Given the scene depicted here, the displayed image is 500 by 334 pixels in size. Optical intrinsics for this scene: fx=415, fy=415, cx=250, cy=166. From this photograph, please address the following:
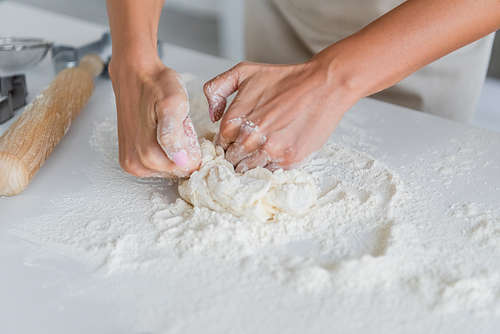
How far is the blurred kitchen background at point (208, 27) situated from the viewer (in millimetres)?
2684

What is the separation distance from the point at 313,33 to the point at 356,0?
0.57 feet

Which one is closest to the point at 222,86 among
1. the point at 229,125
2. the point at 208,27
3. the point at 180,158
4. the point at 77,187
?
the point at 229,125

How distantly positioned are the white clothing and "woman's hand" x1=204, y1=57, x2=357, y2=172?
0.49 meters

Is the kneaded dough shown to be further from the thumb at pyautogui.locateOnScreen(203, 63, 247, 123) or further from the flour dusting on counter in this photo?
the thumb at pyautogui.locateOnScreen(203, 63, 247, 123)

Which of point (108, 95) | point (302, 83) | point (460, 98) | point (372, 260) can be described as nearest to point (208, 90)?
point (302, 83)

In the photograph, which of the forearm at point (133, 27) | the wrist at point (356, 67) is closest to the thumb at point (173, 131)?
the forearm at point (133, 27)

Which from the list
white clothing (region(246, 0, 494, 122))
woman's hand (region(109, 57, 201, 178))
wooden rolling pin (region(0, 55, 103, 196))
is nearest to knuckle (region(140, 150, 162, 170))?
woman's hand (region(109, 57, 201, 178))

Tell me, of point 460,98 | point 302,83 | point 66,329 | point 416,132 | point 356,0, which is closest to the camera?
point 66,329

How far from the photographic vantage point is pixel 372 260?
661 mm

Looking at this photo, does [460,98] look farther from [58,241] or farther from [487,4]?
[58,241]

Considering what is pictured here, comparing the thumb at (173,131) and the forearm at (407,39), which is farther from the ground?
the forearm at (407,39)

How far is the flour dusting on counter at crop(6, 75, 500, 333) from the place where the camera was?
1.94ft

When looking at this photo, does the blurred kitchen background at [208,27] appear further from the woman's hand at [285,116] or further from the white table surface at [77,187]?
the woman's hand at [285,116]

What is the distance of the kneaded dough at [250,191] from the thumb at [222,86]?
0.14m
